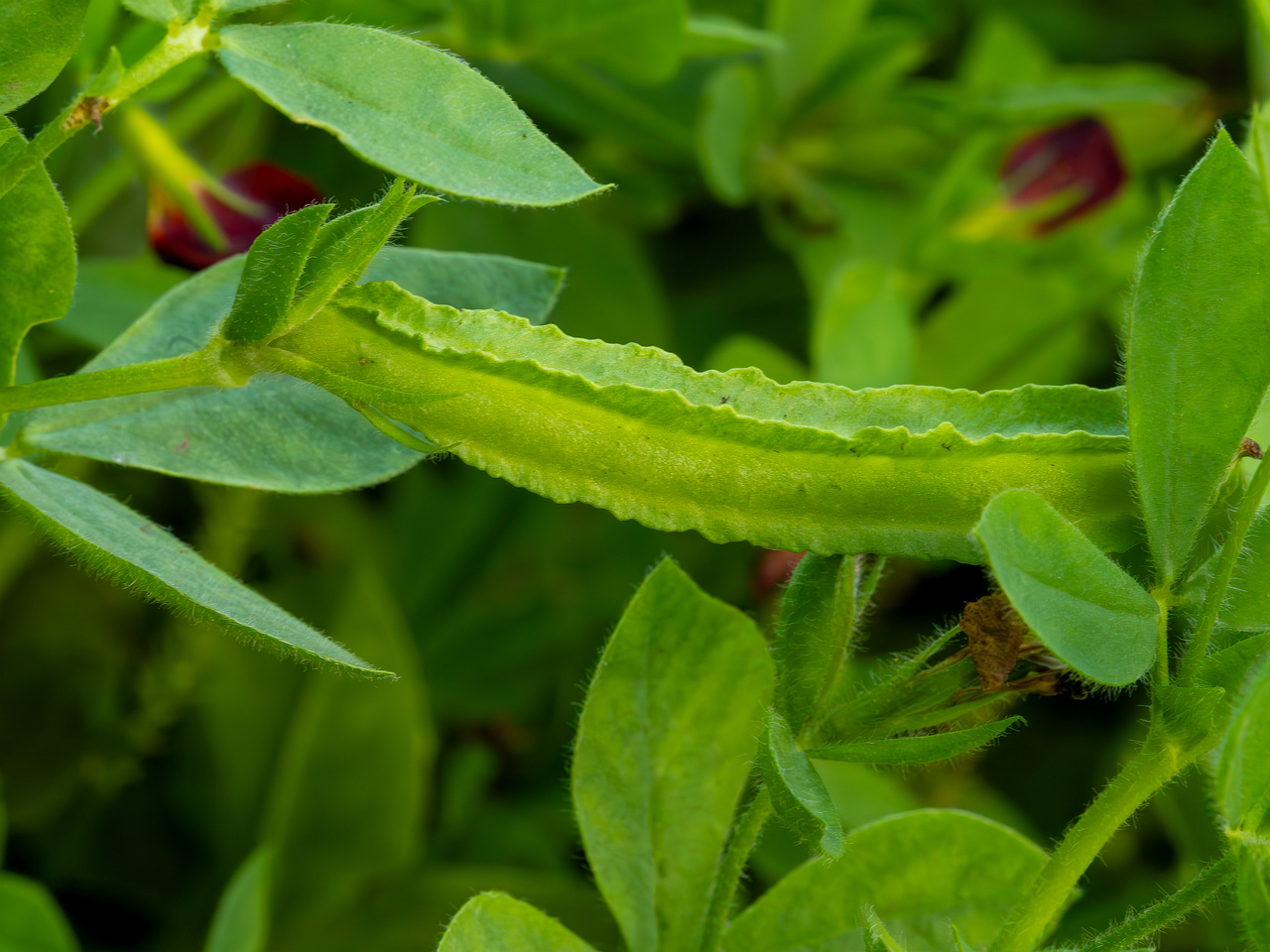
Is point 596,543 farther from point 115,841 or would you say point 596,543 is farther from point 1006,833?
point 1006,833

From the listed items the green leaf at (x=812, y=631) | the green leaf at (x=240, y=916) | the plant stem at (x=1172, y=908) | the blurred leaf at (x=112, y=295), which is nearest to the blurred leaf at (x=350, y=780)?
the green leaf at (x=240, y=916)

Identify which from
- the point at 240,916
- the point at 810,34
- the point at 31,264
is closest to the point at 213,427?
the point at 31,264

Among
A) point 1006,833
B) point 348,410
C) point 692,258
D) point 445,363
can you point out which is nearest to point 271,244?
point 445,363

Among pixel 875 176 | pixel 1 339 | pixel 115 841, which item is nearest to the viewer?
pixel 1 339

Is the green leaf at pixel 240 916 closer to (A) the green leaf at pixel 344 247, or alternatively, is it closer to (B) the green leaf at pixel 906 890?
(B) the green leaf at pixel 906 890

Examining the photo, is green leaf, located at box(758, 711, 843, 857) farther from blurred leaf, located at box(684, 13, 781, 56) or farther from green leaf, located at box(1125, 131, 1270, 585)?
blurred leaf, located at box(684, 13, 781, 56)
